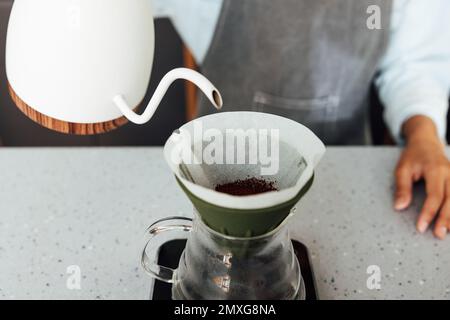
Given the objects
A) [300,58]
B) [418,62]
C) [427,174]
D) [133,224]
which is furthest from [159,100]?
[418,62]

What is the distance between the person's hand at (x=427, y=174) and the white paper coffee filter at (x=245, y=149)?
35 centimetres

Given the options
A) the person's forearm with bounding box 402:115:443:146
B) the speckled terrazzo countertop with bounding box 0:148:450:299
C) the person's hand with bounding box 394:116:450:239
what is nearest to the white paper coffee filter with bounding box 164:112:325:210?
the speckled terrazzo countertop with bounding box 0:148:450:299

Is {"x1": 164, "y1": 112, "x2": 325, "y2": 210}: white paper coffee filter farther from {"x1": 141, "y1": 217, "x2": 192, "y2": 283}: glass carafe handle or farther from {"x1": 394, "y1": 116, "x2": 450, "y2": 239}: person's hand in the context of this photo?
{"x1": 394, "y1": 116, "x2": 450, "y2": 239}: person's hand

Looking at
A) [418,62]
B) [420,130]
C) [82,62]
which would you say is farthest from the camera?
[418,62]

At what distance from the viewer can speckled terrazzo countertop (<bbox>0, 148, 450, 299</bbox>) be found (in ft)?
2.01

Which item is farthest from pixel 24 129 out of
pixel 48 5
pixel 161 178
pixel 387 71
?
pixel 48 5

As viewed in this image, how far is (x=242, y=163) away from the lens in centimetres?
47

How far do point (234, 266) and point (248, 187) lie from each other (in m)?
0.08

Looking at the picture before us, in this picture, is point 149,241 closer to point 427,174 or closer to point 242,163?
point 242,163

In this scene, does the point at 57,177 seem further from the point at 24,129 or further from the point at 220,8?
the point at 24,129

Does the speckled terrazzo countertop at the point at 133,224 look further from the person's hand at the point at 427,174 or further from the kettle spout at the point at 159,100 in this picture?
the kettle spout at the point at 159,100

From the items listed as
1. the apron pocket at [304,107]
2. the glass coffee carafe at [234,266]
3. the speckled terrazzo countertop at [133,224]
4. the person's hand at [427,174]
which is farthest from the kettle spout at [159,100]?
the apron pocket at [304,107]

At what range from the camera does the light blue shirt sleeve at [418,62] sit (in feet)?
3.18

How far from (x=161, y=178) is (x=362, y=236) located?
1.08 ft
